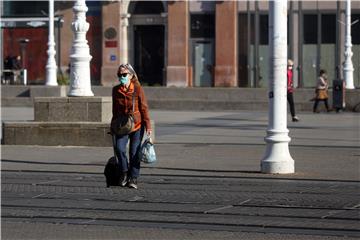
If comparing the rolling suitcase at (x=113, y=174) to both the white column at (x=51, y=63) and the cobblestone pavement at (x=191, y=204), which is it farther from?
the white column at (x=51, y=63)

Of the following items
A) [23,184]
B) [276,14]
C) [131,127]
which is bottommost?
[23,184]

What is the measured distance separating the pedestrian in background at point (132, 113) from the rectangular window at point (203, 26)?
116 ft

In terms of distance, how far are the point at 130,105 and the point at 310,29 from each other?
34638 millimetres

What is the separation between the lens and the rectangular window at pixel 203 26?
48.3 meters

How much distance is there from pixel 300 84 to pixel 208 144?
26.9 meters

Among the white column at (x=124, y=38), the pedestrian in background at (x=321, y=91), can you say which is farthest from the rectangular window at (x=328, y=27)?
the pedestrian in background at (x=321, y=91)

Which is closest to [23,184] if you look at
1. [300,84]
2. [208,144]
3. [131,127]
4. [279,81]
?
[131,127]

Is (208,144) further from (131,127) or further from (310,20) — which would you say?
(310,20)

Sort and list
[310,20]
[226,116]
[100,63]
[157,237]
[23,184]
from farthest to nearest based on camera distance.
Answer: [100,63], [310,20], [226,116], [23,184], [157,237]

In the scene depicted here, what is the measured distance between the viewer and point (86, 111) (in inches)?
766

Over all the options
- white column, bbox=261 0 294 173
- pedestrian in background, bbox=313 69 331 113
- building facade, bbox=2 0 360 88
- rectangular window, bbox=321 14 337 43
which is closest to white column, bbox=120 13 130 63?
building facade, bbox=2 0 360 88

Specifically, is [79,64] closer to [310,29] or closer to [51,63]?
[51,63]

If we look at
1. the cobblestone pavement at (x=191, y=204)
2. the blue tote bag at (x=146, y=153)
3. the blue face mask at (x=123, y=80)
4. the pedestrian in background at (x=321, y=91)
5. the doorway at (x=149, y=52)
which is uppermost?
the doorway at (x=149, y=52)

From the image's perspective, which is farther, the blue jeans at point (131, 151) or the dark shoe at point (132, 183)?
the dark shoe at point (132, 183)
